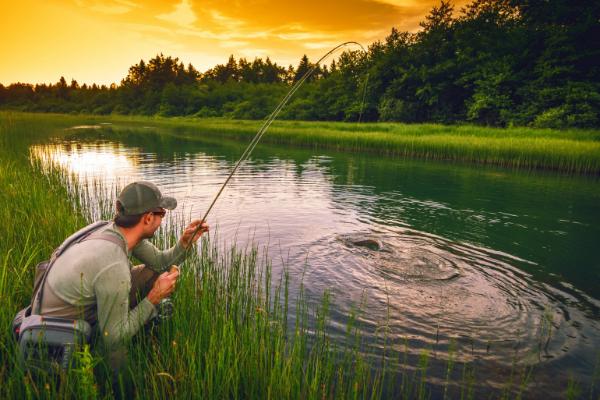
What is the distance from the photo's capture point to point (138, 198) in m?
2.97

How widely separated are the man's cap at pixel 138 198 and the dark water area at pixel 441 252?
8.84ft

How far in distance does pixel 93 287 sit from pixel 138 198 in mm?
751

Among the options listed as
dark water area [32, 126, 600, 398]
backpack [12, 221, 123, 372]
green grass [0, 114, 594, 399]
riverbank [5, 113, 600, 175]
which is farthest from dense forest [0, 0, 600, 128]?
backpack [12, 221, 123, 372]

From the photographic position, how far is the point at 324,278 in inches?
262

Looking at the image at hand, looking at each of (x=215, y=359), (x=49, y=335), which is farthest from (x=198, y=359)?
(x=49, y=335)

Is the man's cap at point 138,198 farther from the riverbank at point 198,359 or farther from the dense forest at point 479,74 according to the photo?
the dense forest at point 479,74

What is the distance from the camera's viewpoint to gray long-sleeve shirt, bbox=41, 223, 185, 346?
2.56 meters

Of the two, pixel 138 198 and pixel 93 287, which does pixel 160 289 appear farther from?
pixel 138 198

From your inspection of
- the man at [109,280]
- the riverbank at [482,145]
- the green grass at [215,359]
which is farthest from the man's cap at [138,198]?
the riverbank at [482,145]

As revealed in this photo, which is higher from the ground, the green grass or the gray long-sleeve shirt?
the gray long-sleeve shirt

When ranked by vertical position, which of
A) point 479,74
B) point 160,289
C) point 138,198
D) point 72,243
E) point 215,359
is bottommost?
point 215,359

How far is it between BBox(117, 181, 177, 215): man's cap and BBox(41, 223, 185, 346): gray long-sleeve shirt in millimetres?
368

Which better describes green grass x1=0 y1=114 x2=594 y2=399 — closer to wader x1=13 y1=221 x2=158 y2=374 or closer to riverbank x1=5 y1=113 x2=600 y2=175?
wader x1=13 y1=221 x2=158 y2=374

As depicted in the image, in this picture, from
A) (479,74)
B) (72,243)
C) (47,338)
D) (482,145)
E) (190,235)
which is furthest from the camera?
(479,74)
